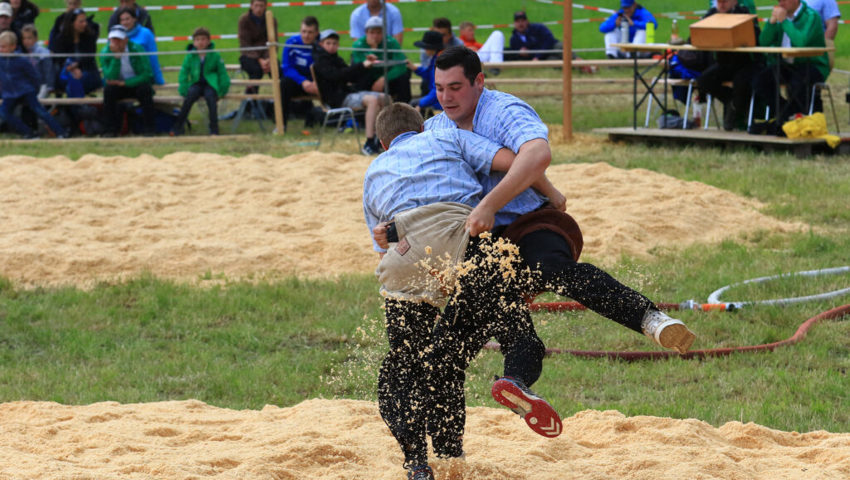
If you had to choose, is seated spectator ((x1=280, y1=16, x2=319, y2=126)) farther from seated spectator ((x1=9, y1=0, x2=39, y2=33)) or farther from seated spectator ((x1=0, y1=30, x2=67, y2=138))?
seated spectator ((x1=9, y1=0, x2=39, y2=33))

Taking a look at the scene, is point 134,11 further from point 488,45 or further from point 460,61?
point 460,61

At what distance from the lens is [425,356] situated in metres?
4.13

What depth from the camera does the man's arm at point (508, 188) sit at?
3.80 metres

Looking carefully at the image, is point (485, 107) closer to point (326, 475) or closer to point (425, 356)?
point (425, 356)

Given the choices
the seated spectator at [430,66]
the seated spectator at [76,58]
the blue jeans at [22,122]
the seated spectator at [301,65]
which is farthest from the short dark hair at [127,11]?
the seated spectator at [430,66]

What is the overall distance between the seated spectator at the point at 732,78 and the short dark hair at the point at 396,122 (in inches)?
364

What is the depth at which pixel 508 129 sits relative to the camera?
13.1ft

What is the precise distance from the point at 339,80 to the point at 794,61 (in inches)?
215

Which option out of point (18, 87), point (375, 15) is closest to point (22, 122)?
point (18, 87)

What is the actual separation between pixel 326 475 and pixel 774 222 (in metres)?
6.11

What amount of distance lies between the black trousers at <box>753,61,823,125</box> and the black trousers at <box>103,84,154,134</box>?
797 cm

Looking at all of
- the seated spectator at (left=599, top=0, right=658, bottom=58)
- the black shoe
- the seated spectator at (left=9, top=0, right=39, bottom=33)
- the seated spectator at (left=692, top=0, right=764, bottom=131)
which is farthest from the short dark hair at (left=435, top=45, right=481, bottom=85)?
the seated spectator at (left=9, top=0, right=39, bottom=33)

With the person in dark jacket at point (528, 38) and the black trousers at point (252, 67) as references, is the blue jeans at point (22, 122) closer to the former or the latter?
the black trousers at point (252, 67)

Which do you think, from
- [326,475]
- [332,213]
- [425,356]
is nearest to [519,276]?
[425,356]
